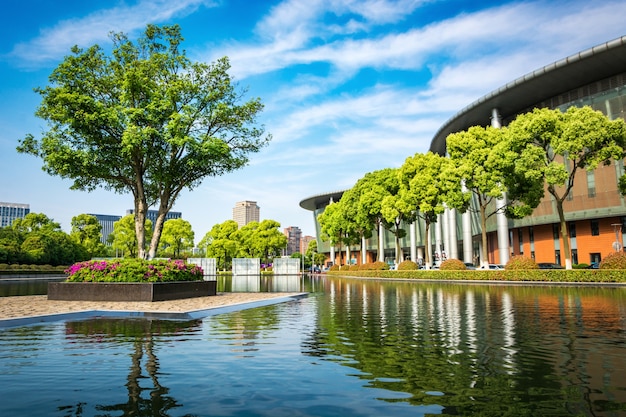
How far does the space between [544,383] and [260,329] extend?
693 centimetres

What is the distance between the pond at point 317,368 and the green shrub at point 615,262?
21.7m

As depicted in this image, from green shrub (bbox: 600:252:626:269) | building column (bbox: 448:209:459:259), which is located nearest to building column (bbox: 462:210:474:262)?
building column (bbox: 448:209:459:259)

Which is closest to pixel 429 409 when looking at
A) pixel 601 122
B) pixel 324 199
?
pixel 601 122

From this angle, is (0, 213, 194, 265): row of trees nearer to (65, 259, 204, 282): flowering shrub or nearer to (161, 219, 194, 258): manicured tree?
(161, 219, 194, 258): manicured tree

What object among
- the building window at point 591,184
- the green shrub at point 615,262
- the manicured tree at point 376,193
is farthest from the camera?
the manicured tree at point 376,193

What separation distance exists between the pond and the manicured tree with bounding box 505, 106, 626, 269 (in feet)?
79.8

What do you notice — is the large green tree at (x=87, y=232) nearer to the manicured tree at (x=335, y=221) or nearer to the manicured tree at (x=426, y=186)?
the manicured tree at (x=335, y=221)

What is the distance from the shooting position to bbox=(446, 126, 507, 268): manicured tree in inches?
1537

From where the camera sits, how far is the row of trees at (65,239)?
2741 inches

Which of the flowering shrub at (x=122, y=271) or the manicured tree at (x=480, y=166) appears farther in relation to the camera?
the manicured tree at (x=480, y=166)

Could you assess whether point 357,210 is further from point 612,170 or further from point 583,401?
point 583,401

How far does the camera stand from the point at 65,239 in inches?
3098

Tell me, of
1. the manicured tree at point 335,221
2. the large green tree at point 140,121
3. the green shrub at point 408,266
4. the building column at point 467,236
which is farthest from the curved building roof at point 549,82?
the large green tree at point 140,121

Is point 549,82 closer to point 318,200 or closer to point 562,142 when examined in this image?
point 562,142
